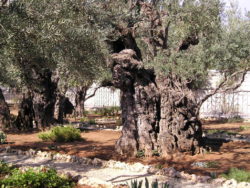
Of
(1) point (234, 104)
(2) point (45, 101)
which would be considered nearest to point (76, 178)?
(2) point (45, 101)

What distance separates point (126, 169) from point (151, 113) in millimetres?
2539

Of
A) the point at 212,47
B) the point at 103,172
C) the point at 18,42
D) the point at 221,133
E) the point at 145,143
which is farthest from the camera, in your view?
the point at 221,133

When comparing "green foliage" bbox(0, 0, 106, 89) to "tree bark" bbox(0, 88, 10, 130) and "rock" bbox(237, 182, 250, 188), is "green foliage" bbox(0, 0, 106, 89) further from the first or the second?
"tree bark" bbox(0, 88, 10, 130)

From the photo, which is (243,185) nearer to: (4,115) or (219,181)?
(219,181)

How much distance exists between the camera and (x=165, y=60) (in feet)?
34.3

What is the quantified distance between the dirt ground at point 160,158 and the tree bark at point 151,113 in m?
0.46

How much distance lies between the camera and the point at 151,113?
37.4ft

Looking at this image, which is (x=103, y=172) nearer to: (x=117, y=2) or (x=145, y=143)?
(x=145, y=143)

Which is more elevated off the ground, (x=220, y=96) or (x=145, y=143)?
(x=220, y=96)

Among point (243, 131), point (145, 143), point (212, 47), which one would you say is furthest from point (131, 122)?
point (243, 131)

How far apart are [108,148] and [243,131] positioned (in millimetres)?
8503

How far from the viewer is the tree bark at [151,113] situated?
11086mm

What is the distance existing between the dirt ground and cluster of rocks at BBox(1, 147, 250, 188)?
2.03 feet

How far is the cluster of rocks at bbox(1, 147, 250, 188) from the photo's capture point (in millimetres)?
7765
